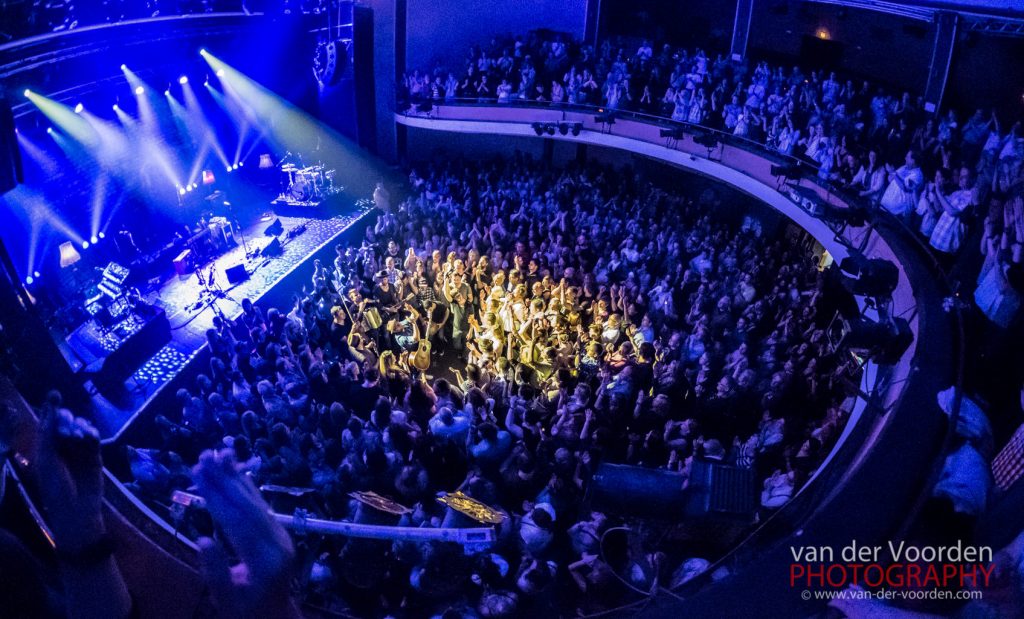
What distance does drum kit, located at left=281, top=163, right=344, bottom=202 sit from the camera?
13141 mm

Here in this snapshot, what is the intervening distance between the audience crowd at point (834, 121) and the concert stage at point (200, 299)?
4227 mm

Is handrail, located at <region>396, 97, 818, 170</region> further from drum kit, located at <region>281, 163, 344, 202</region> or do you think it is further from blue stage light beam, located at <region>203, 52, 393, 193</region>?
drum kit, located at <region>281, 163, 344, 202</region>

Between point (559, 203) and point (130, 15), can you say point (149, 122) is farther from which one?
point (559, 203)

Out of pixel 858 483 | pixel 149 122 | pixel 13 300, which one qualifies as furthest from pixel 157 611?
pixel 149 122

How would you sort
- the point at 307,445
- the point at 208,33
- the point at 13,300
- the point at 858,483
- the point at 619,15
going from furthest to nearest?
the point at 619,15 < the point at 208,33 < the point at 13,300 < the point at 307,445 < the point at 858,483

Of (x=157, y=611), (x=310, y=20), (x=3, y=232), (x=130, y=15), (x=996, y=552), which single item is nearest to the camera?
(x=996, y=552)

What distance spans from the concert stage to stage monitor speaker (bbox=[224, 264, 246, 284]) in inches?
3.1

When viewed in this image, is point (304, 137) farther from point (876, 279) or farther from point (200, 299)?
point (876, 279)

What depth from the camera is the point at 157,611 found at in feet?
8.37

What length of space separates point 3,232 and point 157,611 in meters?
8.50

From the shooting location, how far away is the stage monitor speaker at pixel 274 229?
11352 millimetres

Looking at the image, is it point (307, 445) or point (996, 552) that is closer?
point (996, 552)

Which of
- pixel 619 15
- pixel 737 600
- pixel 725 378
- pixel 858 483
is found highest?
pixel 619 15

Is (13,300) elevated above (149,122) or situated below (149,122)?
below
